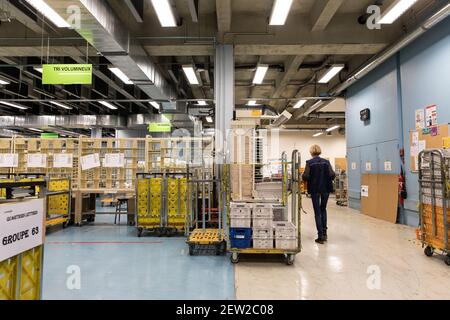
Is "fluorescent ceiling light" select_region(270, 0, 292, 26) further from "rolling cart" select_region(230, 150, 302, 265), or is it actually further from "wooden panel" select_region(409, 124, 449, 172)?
"wooden panel" select_region(409, 124, 449, 172)

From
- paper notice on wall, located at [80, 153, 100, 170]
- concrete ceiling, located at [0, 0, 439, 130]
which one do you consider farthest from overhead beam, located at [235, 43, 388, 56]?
paper notice on wall, located at [80, 153, 100, 170]

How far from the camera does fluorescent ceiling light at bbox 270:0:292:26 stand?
491 centimetres

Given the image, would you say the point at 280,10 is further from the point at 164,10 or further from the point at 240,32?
the point at 164,10

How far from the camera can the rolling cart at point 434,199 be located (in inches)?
149

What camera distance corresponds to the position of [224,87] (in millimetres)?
6547

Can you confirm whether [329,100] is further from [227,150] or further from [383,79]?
[227,150]

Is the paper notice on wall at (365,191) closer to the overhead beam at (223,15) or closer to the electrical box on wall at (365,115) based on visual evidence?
the electrical box on wall at (365,115)

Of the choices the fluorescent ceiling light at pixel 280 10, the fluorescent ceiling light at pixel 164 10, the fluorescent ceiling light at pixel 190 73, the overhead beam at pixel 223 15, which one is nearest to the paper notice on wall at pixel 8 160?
the fluorescent ceiling light at pixel 190 73

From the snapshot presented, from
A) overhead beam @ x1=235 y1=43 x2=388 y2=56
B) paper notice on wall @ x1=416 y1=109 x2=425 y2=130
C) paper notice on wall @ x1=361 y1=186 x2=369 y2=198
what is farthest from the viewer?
paper notice on wall @ x1=361 y1=186 x2=369 y2=198

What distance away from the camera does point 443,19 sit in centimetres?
534

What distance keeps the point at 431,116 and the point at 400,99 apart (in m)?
1.25

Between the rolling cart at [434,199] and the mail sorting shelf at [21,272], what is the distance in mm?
4678

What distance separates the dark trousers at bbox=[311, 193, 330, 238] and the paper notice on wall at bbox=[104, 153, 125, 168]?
15.7 ft

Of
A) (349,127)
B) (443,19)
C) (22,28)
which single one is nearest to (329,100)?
(349,127)
